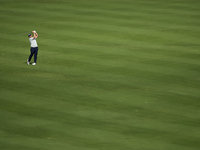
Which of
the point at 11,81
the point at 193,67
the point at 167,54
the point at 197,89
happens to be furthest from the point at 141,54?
the point at 11,81

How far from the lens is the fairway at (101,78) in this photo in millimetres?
15133

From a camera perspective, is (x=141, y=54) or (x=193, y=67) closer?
(x=193, y=67)

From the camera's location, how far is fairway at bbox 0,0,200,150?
15.1 meters

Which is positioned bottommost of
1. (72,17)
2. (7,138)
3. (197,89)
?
(7,138)

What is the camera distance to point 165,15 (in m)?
32.8

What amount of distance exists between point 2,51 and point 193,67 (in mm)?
9901

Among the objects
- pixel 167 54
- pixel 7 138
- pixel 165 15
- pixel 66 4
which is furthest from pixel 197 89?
pixel 66 4

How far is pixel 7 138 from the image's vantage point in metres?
14.9

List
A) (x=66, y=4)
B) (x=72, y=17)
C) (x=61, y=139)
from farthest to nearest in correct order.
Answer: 1. (x=66, y=4)
2. (x=72, y=17)
3. (x=61, y=139)

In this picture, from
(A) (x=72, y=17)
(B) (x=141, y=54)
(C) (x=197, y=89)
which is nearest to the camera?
(C) (x=197, y=89)

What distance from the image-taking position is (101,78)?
20719mm

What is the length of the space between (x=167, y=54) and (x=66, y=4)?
539 inches

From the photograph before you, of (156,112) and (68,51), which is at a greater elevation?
(68,51)

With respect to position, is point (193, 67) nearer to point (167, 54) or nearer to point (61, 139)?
point (167, 54)
